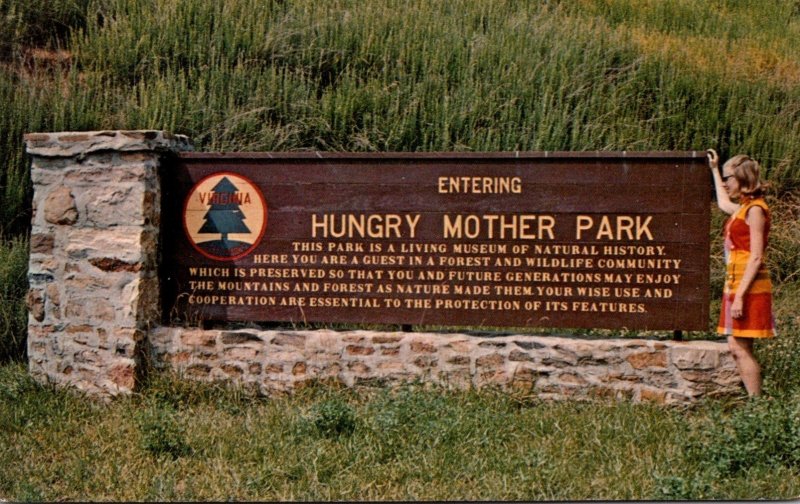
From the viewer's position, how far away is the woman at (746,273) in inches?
196

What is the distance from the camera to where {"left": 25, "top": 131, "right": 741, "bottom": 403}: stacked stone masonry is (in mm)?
5445

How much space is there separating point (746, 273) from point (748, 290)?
0.39ft

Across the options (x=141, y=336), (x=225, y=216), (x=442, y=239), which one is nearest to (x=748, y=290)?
(x=442, y=239)

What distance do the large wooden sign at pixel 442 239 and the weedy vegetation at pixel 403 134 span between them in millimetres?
606

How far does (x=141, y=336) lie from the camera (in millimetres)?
5703

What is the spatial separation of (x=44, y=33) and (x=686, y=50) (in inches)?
290

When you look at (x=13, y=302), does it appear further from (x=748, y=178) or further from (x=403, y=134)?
(x=748, y=178)

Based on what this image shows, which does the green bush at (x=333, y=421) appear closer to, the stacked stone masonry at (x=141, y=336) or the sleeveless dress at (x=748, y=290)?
the stacked stone masonry at (x=141, y=336)

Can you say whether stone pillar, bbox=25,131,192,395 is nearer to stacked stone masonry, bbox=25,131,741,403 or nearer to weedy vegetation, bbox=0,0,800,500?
stacked stone masonry, bbox=25,131,741,403

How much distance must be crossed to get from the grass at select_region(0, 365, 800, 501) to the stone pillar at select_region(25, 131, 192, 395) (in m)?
0.38

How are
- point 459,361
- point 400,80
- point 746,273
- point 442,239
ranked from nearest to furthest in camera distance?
point 746,273, point 459,361, point 442,239, point 400,80

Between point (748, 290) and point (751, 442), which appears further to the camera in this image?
point (748, 290)

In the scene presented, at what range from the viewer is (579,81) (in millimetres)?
8742

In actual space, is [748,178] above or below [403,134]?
below
